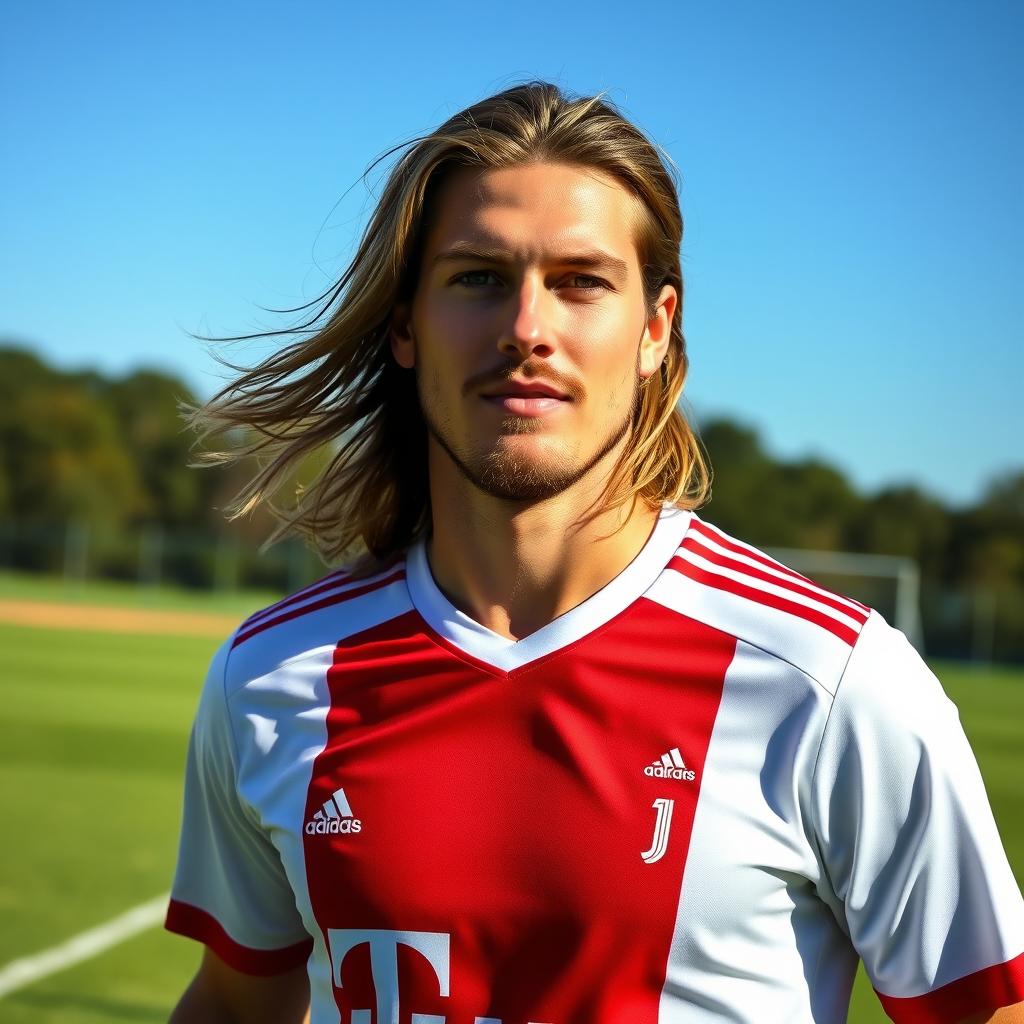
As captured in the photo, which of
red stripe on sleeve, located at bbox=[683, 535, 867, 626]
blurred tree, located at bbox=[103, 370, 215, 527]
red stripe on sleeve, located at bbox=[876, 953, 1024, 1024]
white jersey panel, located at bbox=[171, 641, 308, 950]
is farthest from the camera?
blurred tree, located at bbox=[103, 370, 215, 527]

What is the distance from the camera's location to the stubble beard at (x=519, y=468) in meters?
2.21

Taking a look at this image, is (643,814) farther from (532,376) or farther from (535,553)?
(532,376)

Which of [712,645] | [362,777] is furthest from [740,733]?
[362,777]

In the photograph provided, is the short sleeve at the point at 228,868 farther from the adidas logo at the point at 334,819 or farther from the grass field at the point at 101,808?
the grass field at the point at 101,808

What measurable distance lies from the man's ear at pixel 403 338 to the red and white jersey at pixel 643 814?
1.72ft

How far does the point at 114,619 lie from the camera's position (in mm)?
32094

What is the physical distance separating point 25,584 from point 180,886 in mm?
44338

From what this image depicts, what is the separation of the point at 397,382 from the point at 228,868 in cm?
106

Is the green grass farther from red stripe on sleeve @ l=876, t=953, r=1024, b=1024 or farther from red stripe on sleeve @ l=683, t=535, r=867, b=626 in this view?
red stripe on sleeve @ l=876, t=953, r=1024, b=1024

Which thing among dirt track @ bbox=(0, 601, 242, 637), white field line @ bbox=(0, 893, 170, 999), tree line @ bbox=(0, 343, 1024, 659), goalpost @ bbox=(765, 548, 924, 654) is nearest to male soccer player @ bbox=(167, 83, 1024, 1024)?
white field line @ bbox=(0, 893, 170, 999)

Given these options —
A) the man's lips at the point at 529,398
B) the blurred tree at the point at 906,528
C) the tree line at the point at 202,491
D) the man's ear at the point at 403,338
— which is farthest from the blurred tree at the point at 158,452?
the man's lips at the point at 529,398

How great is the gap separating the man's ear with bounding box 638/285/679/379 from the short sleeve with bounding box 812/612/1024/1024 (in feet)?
2.50

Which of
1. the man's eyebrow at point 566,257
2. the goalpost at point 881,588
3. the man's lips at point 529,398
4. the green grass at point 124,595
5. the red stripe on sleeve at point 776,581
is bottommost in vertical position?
the green grass at point 124,595

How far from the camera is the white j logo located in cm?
199
